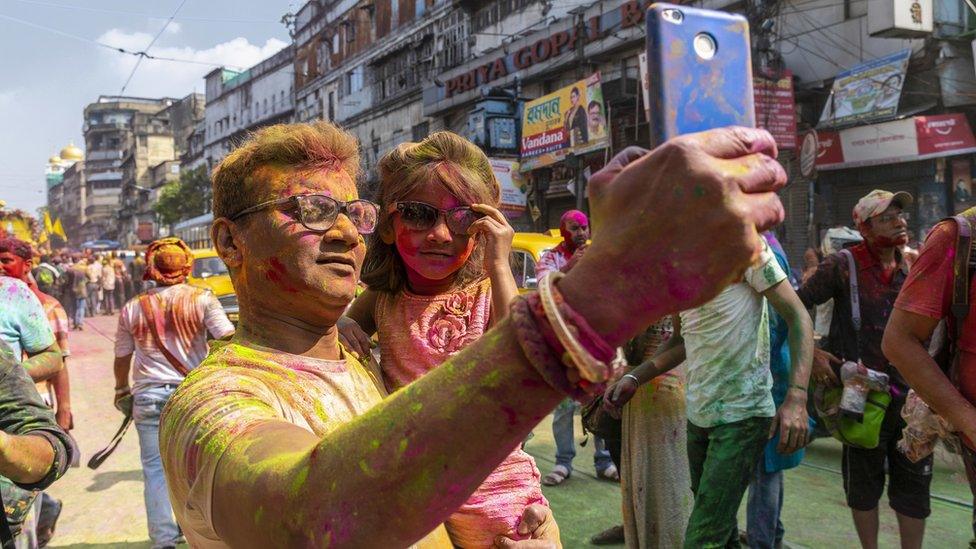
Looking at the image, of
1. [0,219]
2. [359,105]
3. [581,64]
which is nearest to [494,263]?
[0,219]

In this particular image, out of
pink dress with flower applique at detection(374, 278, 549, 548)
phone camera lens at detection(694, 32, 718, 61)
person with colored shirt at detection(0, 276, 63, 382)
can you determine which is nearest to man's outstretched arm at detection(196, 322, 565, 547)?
phone camera lens at detection(694, 32, 718, 61)

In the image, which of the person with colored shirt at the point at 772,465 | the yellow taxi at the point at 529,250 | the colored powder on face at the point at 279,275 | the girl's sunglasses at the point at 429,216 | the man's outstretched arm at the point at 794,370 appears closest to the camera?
the colored powder on face at the point at 279,275

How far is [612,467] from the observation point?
5.79 m

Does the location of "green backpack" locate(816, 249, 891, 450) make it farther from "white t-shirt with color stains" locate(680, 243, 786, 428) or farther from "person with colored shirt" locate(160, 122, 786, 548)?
"person with colored shirt" locate(160, 122, 786, 548)

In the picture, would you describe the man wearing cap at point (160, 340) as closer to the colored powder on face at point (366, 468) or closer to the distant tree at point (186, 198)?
the colored powder on face at point (366, 468)

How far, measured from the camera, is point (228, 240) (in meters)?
1.54

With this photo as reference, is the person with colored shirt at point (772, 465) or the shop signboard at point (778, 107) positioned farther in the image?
the shop signboard at point (778, 107)

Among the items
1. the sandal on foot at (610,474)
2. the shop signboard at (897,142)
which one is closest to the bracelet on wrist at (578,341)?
the sandal on foot at (610,474)

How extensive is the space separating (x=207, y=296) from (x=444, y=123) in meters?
25.0

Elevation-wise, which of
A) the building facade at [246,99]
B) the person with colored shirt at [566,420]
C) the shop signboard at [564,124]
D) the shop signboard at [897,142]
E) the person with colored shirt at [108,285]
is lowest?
the person with colored shirt at [566,420]

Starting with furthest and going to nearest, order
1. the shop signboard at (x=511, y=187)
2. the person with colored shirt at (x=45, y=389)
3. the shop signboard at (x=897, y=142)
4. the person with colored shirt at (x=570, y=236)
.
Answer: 1. the shop signboard at (x=511, y=187)
2. the shop signboard at (x=897, y=142)
3. the person with colored shirt at (x=570, y=236)
4. the person with colored shirt at (x=45, y=389)

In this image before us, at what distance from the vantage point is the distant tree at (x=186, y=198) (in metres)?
49.6

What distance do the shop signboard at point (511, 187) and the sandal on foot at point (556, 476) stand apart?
16017 millimetres

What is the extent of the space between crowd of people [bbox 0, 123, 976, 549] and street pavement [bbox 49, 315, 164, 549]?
2.30 ft
